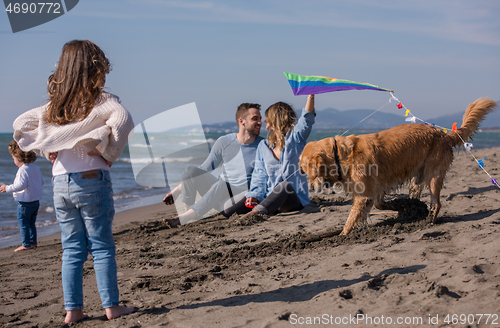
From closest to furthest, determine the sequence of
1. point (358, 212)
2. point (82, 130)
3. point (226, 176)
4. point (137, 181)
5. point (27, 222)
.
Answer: point (82, 130)
point (358, 212)
point (27, 222)
point (226, 176)
point (137, 181)

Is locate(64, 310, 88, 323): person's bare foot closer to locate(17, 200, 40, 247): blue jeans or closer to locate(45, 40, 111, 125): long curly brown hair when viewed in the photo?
locate(45, 40, 111, 125): long curly brown hair

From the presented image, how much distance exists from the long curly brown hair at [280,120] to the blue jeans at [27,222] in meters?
3.98

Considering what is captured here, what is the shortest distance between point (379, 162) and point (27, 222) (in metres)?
5.22

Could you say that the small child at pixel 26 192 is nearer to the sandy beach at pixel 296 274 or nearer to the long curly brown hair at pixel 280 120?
the sandy beach at pixel 296 274

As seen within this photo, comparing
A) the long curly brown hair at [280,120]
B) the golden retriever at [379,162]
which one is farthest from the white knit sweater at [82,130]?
the long curly brown hair at [280,120]

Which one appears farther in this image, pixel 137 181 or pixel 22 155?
pixel 137 181

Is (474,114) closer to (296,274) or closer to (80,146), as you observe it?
(296,274)

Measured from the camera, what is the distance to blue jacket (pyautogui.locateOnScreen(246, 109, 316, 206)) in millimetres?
5473

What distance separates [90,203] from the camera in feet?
8.47

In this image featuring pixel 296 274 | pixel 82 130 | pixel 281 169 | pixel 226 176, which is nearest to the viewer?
pixel 82 130

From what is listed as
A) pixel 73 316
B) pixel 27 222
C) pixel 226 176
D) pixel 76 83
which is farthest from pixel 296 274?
pixel 27 222

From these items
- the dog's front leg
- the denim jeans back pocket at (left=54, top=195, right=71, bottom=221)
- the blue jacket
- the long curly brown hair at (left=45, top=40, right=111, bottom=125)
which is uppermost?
the long curly brown hair at (left=45, top=40, right=111, bottom=125)

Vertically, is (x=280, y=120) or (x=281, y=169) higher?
(x=280, y=120)

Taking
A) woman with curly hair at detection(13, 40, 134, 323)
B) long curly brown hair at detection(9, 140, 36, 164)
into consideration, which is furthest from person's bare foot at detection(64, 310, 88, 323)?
long curly brown hair at detection(9, 140, 36, 164)
